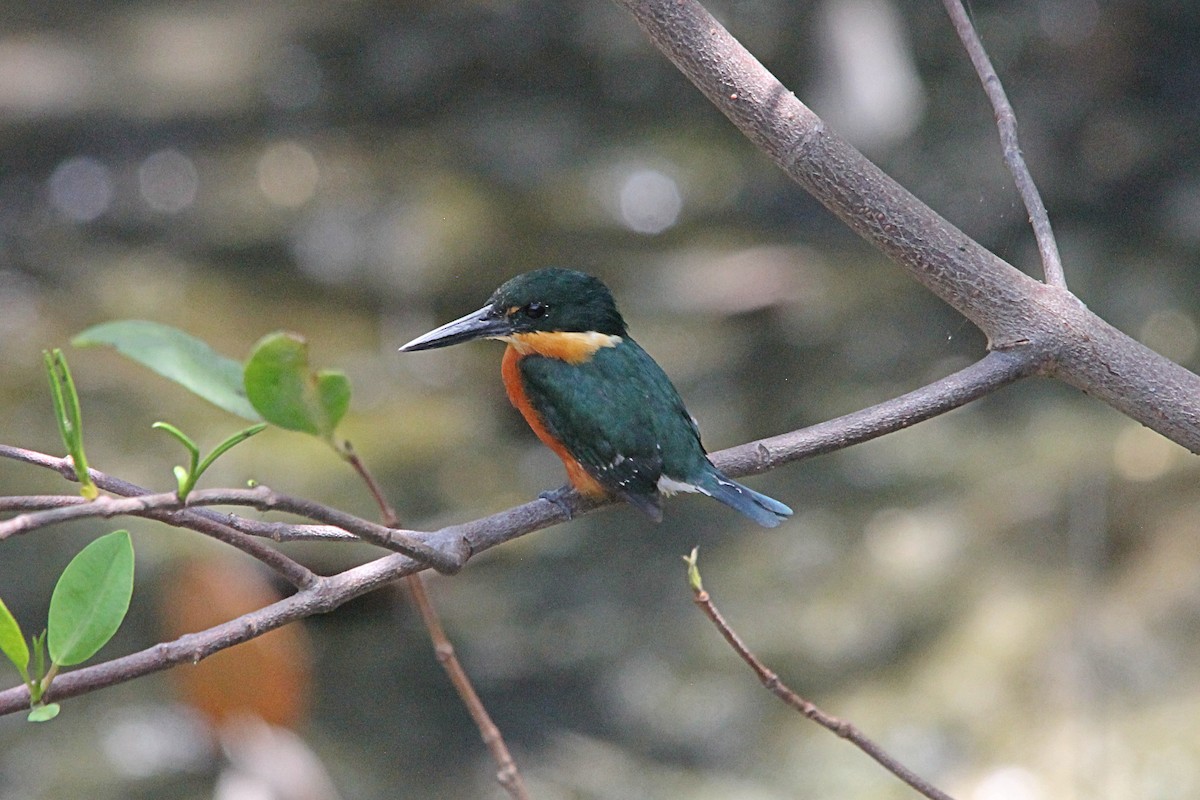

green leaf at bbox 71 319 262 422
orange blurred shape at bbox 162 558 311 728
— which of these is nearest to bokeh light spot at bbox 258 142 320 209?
orange blurred shape at bbox 162 558 311 728

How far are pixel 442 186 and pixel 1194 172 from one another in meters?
3.83

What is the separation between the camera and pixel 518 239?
642 centimetres

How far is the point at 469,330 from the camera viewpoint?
8.44ft

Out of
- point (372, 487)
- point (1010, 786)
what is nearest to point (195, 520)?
point (372, 487)

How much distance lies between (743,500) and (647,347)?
342 centimetres

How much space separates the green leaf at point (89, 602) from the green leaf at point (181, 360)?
0.46ft

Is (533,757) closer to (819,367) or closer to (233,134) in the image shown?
(819,367)

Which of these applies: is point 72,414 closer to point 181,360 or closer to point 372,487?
point 181,360

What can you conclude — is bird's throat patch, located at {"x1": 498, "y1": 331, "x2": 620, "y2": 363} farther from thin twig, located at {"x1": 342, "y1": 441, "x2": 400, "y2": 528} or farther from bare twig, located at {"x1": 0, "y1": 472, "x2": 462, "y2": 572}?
bare twig, located at {"x1": 0, "y1": 472, "x2": 462, "y2": 572}

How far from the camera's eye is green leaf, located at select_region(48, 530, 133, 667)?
99 cm

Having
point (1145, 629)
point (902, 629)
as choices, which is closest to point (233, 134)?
point (902, 629)

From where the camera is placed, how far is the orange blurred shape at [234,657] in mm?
4164

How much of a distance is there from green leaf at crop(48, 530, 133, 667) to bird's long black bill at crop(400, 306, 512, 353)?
1.37 meters

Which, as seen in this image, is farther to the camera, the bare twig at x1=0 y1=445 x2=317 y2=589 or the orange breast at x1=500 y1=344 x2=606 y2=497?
the orange breast at x1=500 y1=344 x2=606 y2=497
